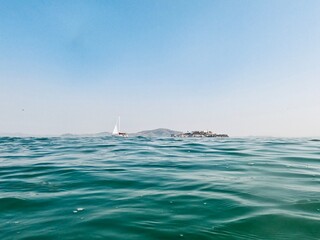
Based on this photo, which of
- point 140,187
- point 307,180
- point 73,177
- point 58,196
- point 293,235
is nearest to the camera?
point 293,235

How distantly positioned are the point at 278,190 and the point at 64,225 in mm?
5858

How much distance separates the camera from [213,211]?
6.09 m

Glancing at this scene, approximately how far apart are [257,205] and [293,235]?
153cm

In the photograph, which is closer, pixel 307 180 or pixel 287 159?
pixel 307 180

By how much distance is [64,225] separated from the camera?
541 centimetres

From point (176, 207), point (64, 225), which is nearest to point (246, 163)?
point (176, 207)

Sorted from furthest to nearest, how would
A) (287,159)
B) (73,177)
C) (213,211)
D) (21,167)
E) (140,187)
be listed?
(287,159)
(21,167)
(73,177)
(140,187)
(213,211)

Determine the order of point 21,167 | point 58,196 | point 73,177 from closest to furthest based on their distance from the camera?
point 58,196 → point 73,177 → point 21,167

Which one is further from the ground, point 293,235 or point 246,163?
point 246,163

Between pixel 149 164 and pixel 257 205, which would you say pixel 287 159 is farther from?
pixel 257 205

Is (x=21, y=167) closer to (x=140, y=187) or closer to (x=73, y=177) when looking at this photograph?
(x=73, y=177)

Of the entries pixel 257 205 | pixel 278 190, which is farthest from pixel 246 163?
pixel 257 205

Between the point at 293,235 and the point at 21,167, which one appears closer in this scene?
the point at 293,235

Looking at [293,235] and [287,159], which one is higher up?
[287,159]
